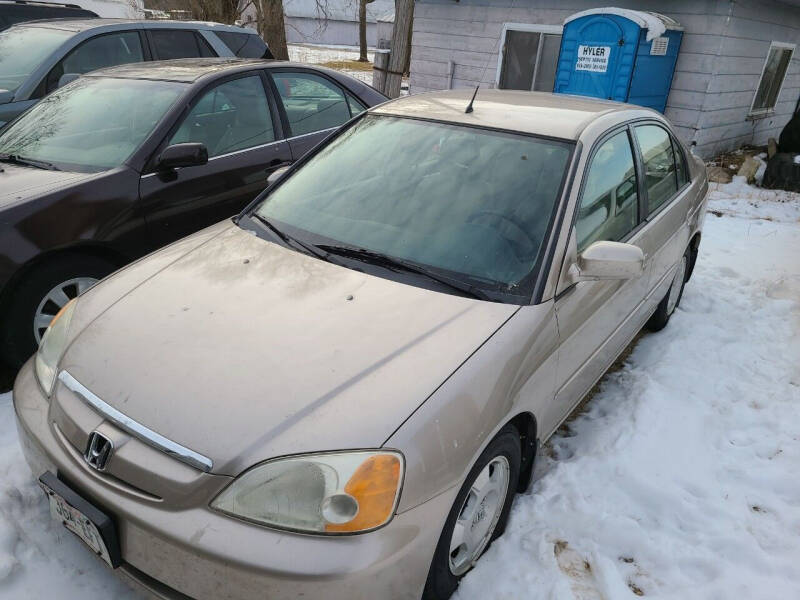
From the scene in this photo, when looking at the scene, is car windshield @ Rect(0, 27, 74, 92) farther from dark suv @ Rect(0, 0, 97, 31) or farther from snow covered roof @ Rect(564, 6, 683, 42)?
snow covered roof @ Rect(564, 6, 683, 42)

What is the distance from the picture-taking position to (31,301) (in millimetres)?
2986

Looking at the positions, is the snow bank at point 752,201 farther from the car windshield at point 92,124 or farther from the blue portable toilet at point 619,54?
the car windshield at point 92,124

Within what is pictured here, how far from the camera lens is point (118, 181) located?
10.9 ft

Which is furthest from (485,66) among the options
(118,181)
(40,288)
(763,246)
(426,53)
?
(40,288)

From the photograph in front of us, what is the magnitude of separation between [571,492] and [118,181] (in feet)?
9.42

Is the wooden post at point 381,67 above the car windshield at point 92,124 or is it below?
below

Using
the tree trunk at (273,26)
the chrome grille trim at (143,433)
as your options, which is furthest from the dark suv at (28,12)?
the chrome grille trim at (143,433)

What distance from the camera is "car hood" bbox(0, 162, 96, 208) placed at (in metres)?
3.01

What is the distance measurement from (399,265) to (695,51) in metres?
7.74

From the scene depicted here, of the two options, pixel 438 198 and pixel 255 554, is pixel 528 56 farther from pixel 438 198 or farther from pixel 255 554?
pixel 255 554

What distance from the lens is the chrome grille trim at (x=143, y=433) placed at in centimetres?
159

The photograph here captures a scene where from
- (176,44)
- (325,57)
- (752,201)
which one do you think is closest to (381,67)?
(176,44)

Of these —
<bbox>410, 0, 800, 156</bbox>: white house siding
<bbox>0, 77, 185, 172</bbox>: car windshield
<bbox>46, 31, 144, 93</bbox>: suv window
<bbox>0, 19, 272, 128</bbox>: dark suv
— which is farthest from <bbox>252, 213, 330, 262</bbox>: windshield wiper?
<bbox>410, 0, 800, 156</bbox>: white house siding

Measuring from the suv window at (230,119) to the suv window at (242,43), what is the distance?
286 cm
